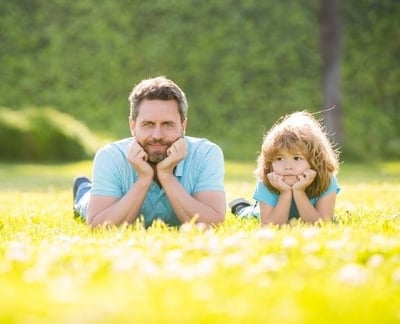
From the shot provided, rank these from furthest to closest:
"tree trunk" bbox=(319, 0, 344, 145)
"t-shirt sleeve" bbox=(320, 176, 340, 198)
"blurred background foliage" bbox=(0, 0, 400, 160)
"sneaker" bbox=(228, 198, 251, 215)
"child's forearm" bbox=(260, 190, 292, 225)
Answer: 1. "blurred background foliage" bbox=(0, 0, 400, 160)
2. "tree trunk" bbox=(319, 0, 344, 145)
3. "sneaker" bbox=(228, 198, 251, 215)
4. "t-shirt sleeve" bbox=(320, 176, 340, 198)
5. "child's forearm" bbox=(260, 190, 292, 225)

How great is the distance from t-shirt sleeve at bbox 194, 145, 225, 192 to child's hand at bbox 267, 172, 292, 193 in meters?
0.40

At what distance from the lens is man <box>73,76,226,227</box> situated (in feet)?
19.0

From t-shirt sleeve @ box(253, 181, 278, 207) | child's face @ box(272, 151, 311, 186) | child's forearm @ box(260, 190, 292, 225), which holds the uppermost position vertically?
child's face @ box(272, 151, 311, 186)

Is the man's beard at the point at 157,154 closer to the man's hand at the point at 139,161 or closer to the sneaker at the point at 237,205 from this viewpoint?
the man's hand at the point at 139,161

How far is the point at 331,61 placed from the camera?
22016 millimetres

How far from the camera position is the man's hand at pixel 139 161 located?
18.9 ft

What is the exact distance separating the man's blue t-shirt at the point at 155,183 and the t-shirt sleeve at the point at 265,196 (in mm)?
272

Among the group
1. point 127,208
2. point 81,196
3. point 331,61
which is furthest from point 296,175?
point 331,61

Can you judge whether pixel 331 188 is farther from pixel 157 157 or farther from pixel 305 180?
pixel 157 157

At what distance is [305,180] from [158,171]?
1.09 meters

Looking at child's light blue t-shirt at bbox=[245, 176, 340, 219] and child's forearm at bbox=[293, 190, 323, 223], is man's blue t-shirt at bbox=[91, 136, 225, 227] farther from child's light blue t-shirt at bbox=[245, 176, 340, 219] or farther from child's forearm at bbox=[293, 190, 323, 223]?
child's forearm at bbox=[293, 190, 323, 223]

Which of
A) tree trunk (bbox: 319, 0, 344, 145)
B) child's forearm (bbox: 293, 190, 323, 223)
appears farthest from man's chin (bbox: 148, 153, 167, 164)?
tree trunk (bbox: 319, 0, 344, 145)

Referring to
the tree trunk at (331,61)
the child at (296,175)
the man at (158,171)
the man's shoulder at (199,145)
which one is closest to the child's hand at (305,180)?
the child at (296,175)

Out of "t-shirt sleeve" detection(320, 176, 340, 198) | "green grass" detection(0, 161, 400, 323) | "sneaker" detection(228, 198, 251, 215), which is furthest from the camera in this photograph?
"sneaker" detection(228, 198, 251, 215)
